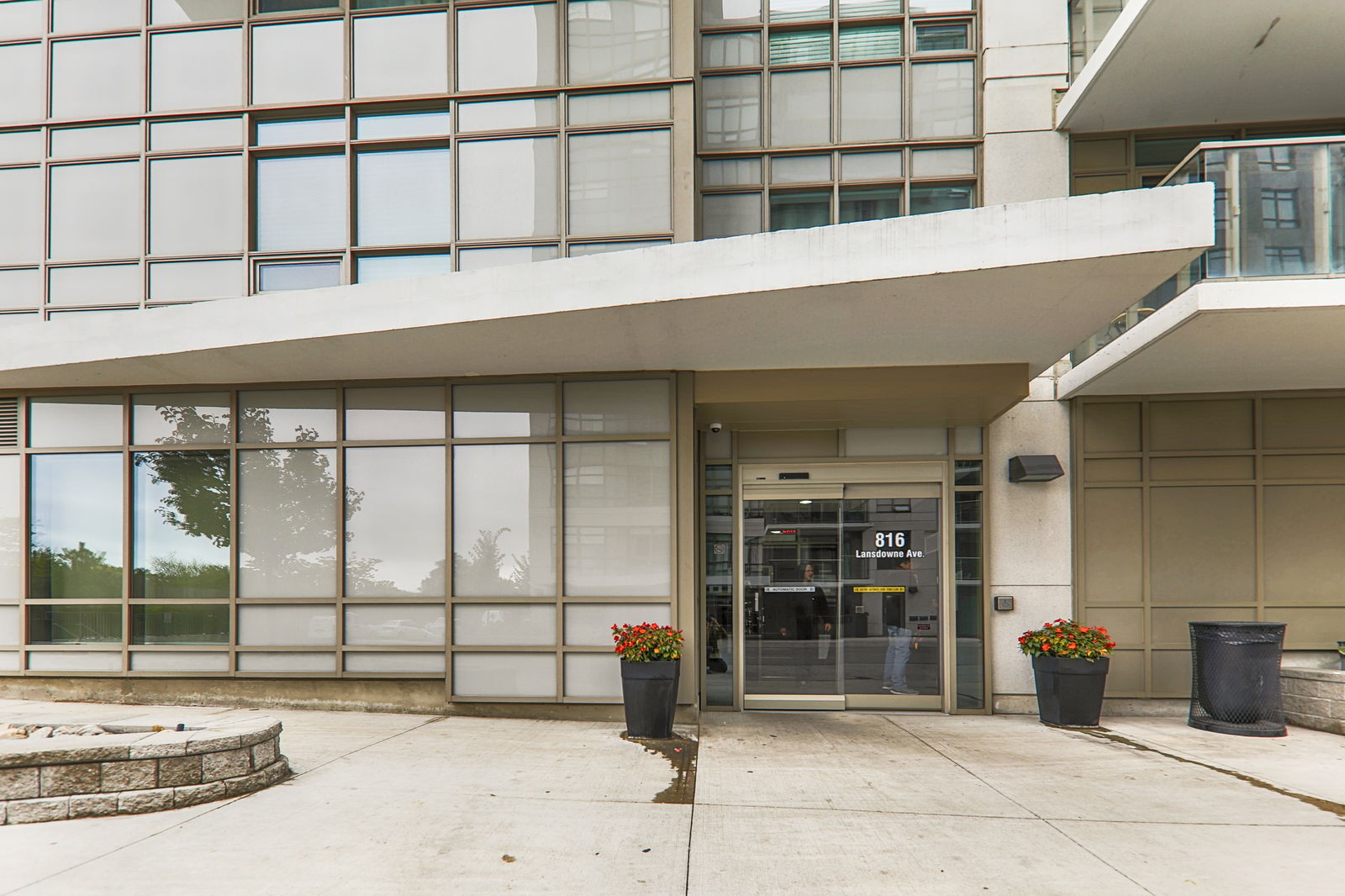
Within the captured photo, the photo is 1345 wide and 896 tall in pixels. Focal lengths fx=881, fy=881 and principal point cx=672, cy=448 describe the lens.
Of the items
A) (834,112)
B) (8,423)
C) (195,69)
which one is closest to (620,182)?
(834,112)

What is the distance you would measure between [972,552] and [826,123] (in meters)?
5.22

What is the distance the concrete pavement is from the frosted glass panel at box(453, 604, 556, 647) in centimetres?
97

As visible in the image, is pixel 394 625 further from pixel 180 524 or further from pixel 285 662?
pixel 180 524

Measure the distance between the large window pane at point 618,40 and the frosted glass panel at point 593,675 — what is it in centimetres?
598

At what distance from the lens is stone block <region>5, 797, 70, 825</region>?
Result: 17.4 feet

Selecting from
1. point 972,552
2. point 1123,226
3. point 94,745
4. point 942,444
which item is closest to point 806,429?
point 942,444

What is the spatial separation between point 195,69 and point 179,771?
Answer: 7.98 metres

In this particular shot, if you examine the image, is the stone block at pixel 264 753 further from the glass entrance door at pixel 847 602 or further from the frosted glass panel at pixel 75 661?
the glass entrance door at pixel 847 602

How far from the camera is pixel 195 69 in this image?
9.95 meters

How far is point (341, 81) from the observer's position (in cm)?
973

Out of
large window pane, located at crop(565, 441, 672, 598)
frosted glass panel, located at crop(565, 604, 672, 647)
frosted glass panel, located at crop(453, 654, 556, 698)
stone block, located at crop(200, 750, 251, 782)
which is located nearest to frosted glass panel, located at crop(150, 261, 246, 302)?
large window pane, located at crop(565, 441, 672, 598)

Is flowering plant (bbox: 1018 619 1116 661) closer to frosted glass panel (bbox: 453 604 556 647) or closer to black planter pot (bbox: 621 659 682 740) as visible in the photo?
black planter pot (bbox: 621 659 682 740)

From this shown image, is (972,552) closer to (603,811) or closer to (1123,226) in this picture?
(1123,226)

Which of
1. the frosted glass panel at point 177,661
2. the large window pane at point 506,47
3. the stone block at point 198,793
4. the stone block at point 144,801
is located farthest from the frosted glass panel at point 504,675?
the large window pane at point 506,47
